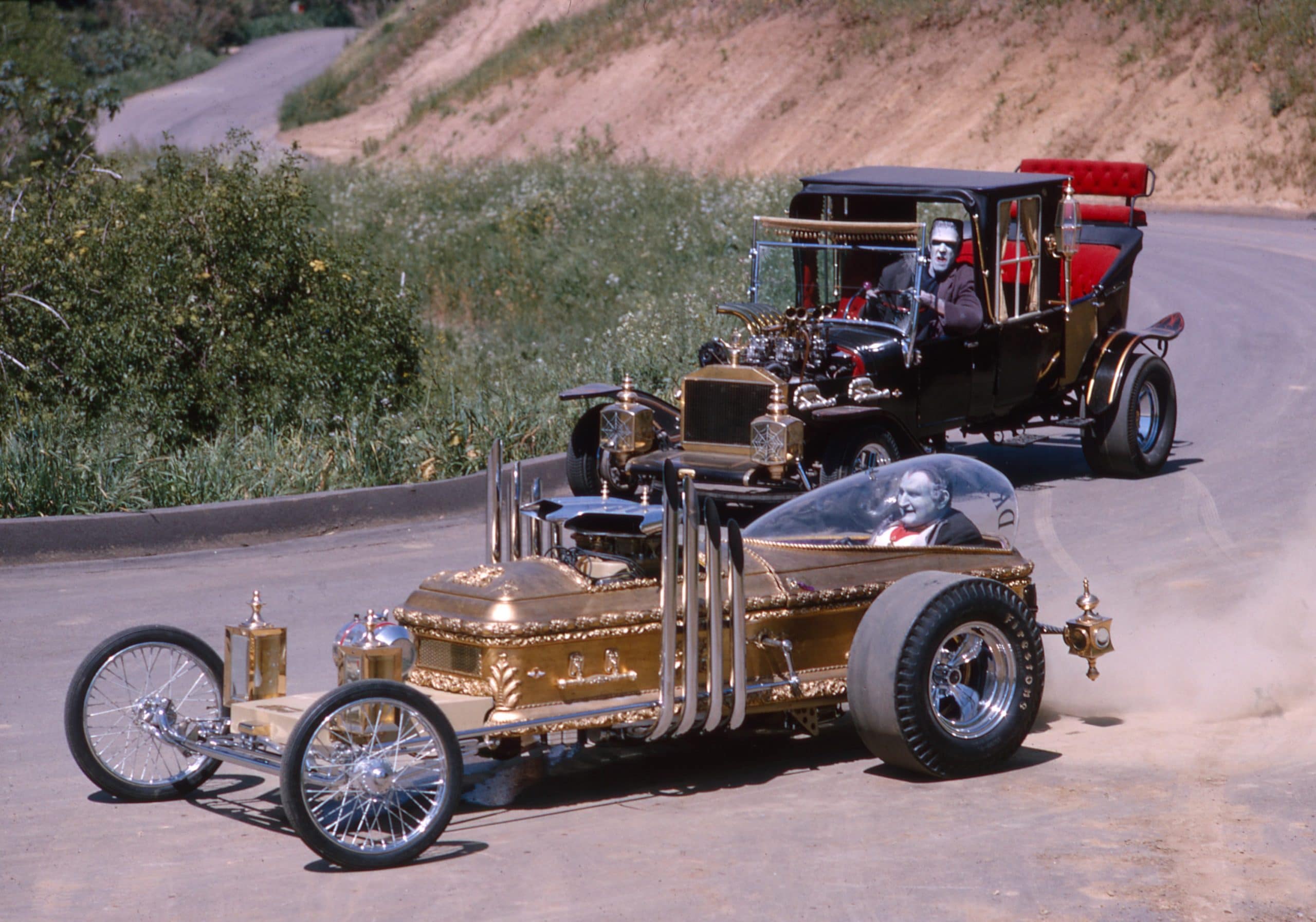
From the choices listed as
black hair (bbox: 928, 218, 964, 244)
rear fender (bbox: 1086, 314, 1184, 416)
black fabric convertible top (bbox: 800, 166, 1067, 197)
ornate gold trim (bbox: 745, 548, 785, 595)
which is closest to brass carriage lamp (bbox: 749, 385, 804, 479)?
black hair (bbox: 928, 218, 964, 244)

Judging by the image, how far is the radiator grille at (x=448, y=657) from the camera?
6.20m

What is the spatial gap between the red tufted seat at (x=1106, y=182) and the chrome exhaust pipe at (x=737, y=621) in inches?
376

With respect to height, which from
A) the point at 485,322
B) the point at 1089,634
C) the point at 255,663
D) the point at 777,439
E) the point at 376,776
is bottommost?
the point at 376,776

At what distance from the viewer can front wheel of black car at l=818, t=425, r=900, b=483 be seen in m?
11.4

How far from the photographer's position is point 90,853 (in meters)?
6.11

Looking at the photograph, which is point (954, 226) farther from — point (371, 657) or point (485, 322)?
point (485, 322)

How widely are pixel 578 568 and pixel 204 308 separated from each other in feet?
30.2

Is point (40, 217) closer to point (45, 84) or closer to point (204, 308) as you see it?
point (204, 308)

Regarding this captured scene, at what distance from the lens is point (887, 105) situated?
166ft

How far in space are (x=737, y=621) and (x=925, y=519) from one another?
1251 mm

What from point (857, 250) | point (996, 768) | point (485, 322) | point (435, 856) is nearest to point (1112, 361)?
point (857, 250)

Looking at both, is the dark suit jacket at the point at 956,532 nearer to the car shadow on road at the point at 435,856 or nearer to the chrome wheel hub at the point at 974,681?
the chrome wheel hub at the point at 974,681

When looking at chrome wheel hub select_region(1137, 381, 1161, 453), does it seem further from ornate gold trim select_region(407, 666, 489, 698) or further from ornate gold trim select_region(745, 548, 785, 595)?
ornate gold trim select_region(407, 666, 489, 698)

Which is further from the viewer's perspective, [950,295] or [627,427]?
[950,295]
